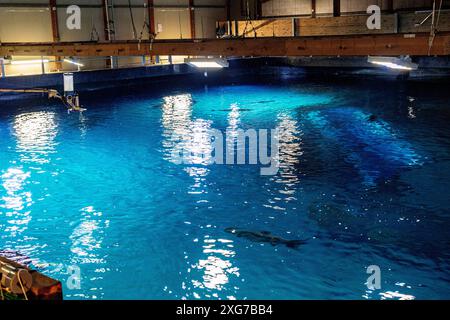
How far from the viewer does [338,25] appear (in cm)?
2161

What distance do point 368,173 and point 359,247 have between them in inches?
138

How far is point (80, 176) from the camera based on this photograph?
10.4 m

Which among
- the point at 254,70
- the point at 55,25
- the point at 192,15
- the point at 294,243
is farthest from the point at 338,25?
the point at 294,243

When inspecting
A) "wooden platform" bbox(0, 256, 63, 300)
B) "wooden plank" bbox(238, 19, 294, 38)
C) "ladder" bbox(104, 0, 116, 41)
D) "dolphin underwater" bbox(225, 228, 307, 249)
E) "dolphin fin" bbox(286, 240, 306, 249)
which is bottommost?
"dolphin fin" bbox(286, 240, 306, 249)

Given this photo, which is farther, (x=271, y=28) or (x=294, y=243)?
(x=271, y=28)

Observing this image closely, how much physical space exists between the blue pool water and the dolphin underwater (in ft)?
0.37

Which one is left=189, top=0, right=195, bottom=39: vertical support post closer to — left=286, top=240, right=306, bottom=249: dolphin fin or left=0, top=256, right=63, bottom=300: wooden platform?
left=286, top=240, right=306, bottom=249: dolphin fin

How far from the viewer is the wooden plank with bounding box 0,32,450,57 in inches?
312

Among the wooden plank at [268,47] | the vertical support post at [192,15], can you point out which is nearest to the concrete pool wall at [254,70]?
the vertical support post at [192,15]

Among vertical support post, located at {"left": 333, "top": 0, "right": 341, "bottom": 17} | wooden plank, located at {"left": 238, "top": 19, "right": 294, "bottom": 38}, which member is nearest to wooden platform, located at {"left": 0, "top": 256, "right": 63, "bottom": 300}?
wooden plank, located at {"left": 238, "top": 19, "right": 294, "bottom": 38}

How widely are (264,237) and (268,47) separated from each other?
3.95 m

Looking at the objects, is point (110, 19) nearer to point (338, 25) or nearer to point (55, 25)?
point (55, 25)

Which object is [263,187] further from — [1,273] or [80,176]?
[1,273]

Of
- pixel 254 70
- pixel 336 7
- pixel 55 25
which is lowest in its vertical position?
pixel 254 70
